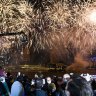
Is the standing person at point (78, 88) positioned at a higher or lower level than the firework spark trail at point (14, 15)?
lower

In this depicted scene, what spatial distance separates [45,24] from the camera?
953 cm

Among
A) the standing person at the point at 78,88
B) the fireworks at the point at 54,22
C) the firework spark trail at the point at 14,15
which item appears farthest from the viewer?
the firework spark trail at the point at 14,15

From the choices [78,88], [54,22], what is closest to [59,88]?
[78,88]

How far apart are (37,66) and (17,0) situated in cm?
208

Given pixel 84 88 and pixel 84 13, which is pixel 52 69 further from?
pixel 84 88

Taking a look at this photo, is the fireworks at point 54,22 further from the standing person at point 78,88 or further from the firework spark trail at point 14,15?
the standing person at point 78,88

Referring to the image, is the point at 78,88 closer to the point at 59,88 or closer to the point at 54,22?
the point at 59,88

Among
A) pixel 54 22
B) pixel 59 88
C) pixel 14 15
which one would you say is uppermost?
pixel 14 15

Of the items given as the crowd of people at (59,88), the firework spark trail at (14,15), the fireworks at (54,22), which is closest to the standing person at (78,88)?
the crowd of people at (59,88)

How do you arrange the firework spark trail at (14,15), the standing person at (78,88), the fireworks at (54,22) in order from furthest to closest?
the firework spark trail at (14,15)
the fireworks at (54,22)
the standing person at (78,88)

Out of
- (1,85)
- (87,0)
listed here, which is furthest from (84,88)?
(87,0)

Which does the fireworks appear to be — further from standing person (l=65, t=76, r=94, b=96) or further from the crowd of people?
standing person (l=65, t=76, r=94, b=96)

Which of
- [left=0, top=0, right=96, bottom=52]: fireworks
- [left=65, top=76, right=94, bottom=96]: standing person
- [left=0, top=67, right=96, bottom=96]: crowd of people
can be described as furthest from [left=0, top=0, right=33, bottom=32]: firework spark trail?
[left=65, top=76, right=94, bottom=96]: standing person

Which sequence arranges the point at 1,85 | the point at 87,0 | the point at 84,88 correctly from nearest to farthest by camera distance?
the point at 84,88, the point at 1,85, the point at 87,0
